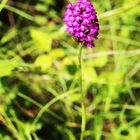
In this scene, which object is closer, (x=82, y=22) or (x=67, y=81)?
(x=82, y=22)

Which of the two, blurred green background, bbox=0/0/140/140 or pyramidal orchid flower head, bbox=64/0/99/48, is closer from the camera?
pyramidal orchid flower head, bbox=64/0/99/48

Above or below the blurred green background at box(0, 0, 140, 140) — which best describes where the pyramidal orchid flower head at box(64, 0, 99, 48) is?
above

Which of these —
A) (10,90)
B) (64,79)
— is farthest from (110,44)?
(10,90)

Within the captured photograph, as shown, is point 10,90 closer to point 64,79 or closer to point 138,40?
point 64,79

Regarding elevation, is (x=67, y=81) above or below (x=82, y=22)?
below
